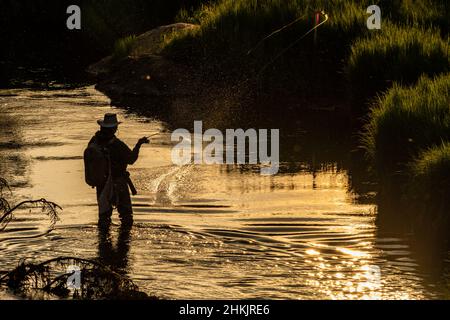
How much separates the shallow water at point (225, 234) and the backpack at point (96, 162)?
2.20 feet

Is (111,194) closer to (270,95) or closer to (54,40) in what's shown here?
(270,95)

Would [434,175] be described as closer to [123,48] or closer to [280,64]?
A: [280,64]

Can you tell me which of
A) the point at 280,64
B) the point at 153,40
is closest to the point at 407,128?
the point at 280,64

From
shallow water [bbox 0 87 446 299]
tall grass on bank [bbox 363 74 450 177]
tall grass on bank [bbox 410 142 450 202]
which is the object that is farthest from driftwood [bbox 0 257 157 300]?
tall grass on bank [bbox 363 74 450 177]

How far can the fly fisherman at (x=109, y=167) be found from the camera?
15266mm

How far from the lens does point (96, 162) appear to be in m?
15.2

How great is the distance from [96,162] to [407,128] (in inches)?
196

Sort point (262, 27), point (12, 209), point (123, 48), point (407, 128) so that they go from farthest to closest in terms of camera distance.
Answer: point (123, 48) → point (262, 27) → point (407, 128) → point (12, 209)

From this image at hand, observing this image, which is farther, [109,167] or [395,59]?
[395,59]

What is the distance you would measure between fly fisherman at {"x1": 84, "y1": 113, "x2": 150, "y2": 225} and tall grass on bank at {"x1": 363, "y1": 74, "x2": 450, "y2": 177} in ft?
12.6

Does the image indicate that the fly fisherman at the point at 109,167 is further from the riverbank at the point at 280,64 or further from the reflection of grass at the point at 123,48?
the reflection of grass at the point at 123,48

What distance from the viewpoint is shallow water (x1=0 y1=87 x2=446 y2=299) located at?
13078 millimetres

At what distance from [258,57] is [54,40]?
15414 mm
